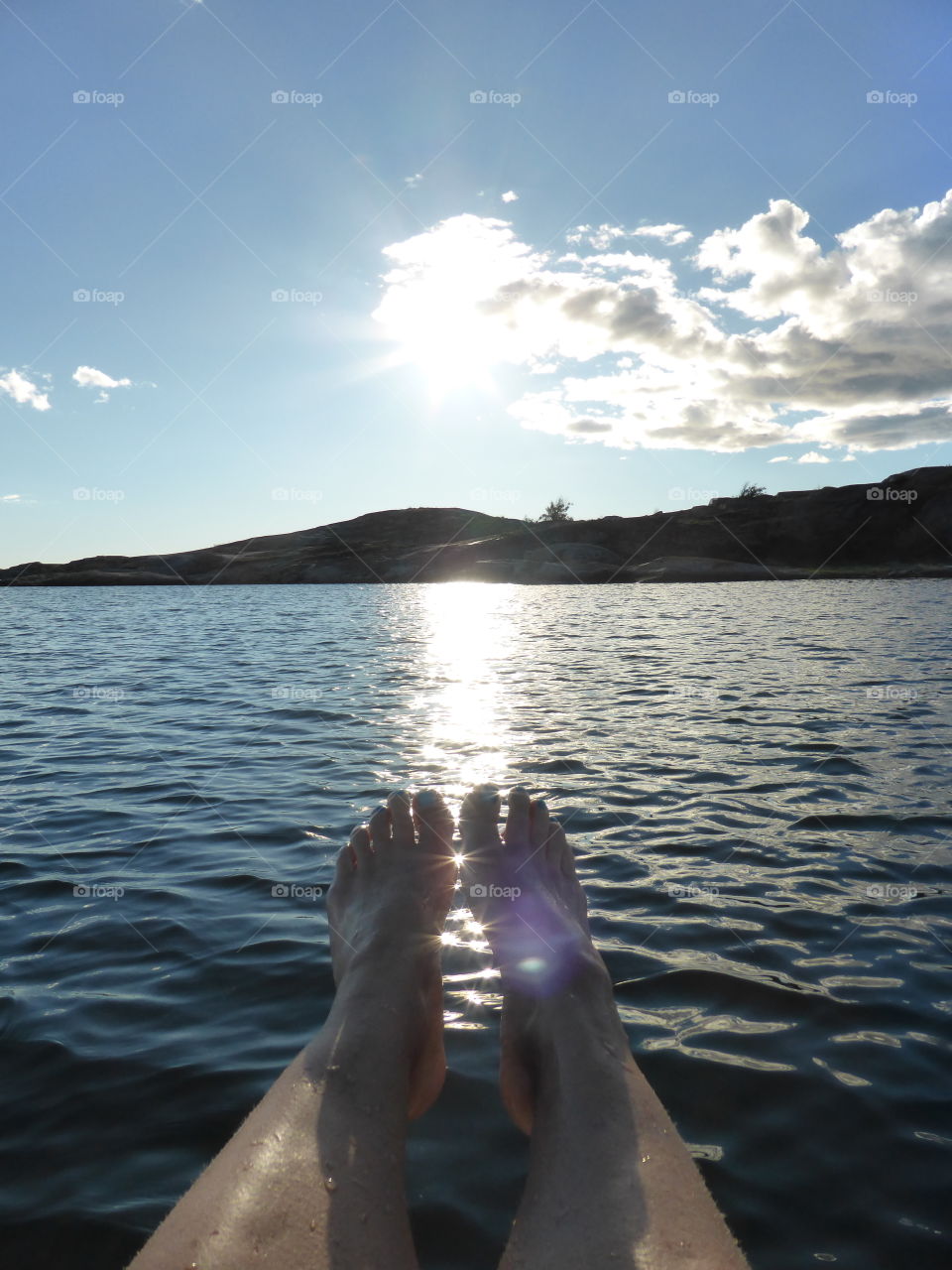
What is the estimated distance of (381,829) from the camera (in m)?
3.78

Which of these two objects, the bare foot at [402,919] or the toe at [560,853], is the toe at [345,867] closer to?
the bare foot at [402,919]

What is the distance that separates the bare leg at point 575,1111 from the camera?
150cm

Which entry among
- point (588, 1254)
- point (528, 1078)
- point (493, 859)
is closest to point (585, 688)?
point (493, 859)

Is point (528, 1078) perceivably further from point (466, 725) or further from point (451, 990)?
point (466, 725)

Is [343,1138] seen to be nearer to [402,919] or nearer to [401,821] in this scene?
[402,919]

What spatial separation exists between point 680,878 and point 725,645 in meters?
11.9

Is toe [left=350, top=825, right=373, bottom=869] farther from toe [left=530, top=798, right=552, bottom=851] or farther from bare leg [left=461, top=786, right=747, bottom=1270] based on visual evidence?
toe [left=530, top=798, right=552, bottom=851]

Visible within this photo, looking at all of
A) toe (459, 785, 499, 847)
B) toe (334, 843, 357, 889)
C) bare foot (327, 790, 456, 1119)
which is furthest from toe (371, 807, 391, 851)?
toe (459, 785, 499, 847)

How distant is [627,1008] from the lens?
290cm

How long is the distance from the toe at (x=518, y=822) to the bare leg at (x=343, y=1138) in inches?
24.7

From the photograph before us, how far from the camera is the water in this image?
2.03 m

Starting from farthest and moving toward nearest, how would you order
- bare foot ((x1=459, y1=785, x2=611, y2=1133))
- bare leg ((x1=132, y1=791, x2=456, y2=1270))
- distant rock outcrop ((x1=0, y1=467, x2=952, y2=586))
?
distant rock outcrop ((x1=0, y1=467, x2=952, y2=586)) < bare foot ((x1=459, y1=785, x2=611, y2=1133)) < bare leg ((x1=132, y1=791, x2=456, y2=1270))

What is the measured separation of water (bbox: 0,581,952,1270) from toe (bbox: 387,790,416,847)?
521 mm

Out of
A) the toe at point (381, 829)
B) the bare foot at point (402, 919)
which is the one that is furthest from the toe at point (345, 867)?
the toe at point (381, 829)
